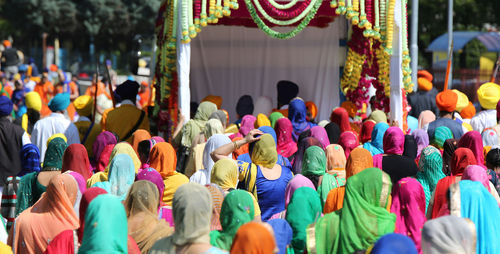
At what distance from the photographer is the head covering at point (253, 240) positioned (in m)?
3.62

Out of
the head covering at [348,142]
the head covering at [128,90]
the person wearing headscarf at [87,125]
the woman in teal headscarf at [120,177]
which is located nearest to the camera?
the woman in teal headscarf at [120,177]

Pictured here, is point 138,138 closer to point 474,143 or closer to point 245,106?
point 474,143

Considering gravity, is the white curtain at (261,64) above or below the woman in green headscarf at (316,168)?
above

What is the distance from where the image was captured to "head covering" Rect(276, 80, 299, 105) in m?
11.8

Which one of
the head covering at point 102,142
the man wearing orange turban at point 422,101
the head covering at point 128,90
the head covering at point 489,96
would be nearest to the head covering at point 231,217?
the head covering at point 102,142

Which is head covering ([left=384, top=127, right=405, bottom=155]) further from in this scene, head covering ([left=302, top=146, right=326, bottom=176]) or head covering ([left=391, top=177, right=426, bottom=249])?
head covering ([left=391, top=177, right=426, bottom=249])

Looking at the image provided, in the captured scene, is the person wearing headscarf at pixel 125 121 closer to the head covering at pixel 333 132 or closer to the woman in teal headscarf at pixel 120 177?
the head covering at pixel 333 132

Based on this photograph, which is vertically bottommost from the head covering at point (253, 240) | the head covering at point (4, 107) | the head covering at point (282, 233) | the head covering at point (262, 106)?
the head covering at point (282, 233)

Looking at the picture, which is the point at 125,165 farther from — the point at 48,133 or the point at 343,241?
the point at 48,133

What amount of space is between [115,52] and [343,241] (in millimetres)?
34131

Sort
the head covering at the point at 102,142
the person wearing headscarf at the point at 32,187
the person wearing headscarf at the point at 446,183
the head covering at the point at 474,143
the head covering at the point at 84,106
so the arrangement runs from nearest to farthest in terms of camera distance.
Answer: the person wearing headscarf at the point at 446,183 < the person wearing headscarf at the point at 32,187 < the head covering at the point at 474,143 < the head covering at the point at 102,142 < the head covering at the point at 84,106

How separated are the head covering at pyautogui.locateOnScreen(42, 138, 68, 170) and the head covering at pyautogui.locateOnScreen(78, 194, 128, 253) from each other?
7.63 ft

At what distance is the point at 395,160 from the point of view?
6.19 m

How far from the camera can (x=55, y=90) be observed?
1672 cm
